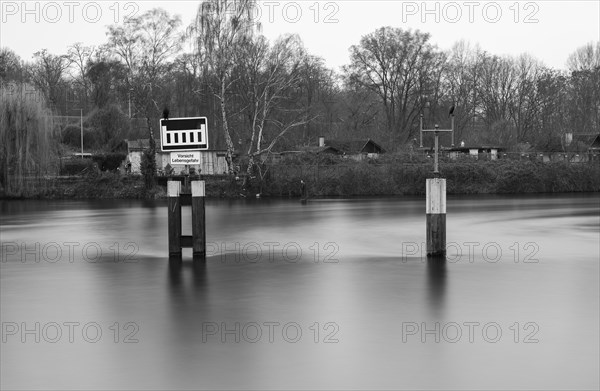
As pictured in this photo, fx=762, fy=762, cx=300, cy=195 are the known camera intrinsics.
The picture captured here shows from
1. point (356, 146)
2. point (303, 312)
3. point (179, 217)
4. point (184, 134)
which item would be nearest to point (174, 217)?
point (179, 217)

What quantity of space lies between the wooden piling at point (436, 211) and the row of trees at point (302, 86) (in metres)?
34.8

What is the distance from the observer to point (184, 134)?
16.9 metres

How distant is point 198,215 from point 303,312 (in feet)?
18.1

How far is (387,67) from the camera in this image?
82.9 m

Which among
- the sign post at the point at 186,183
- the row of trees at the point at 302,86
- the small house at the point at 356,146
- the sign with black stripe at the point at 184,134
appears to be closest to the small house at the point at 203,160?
the row of trees at the point at 302,86

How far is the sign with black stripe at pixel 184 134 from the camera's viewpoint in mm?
16828

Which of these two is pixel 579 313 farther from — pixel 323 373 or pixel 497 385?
pixel 323 373

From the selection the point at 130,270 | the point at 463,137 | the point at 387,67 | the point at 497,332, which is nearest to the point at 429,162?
the point at 387,67

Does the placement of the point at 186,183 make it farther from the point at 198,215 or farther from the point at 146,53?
the point at 146,53

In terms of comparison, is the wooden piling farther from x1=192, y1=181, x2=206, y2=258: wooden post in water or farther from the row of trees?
the row of trees

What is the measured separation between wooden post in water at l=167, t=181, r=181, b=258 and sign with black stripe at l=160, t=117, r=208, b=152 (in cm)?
106

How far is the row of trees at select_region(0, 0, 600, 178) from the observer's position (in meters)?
54.6

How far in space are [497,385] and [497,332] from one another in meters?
2.89

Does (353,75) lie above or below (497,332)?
above
